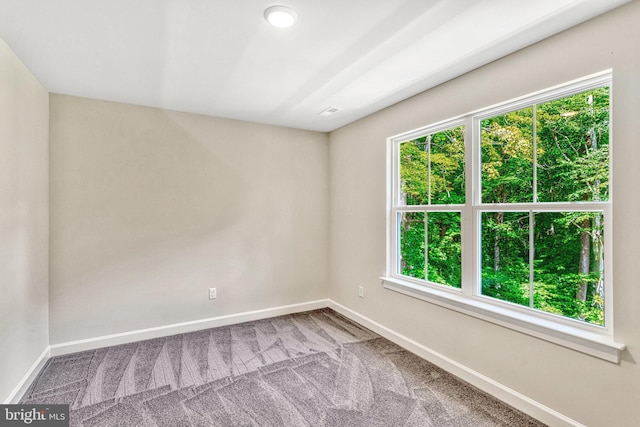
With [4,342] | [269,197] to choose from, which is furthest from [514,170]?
[4,342]

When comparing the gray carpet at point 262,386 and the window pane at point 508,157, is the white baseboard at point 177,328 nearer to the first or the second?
the gray carpet at point 262,386

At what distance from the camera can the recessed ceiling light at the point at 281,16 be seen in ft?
5.43

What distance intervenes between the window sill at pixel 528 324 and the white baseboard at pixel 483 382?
0.43 m

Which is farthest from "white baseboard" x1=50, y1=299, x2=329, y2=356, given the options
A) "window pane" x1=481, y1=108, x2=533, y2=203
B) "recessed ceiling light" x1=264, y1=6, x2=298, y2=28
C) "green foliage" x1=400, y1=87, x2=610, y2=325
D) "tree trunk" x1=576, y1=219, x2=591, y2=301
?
"recessed ceiling light" x1=264, y1=6, x2=298, y2=28

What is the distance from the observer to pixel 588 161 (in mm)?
1844

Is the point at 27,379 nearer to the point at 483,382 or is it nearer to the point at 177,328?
the point at 177,328

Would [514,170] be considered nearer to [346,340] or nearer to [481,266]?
[481,266]

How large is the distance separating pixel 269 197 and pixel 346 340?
6.23 ft

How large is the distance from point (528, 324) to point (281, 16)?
243 centimetres

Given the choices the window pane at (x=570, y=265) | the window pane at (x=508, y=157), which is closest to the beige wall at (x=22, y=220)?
the window pane at (x=508, y=157)

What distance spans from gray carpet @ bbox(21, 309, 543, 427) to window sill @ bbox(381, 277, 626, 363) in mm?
551

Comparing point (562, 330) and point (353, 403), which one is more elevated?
point (562, 330)

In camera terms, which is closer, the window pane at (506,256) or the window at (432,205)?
the window pane at (506,256)

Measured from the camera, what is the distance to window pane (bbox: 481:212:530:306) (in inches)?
84.5
